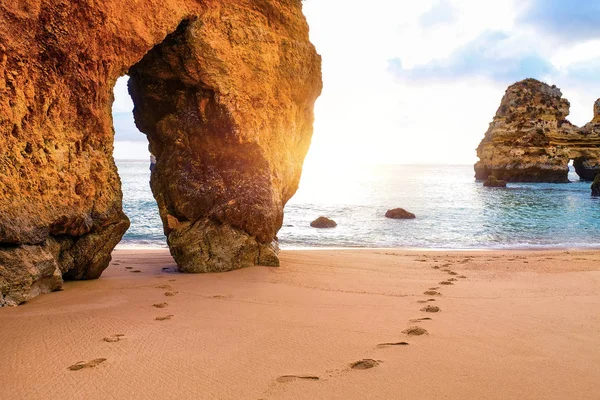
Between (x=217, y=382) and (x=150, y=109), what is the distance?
584 cm

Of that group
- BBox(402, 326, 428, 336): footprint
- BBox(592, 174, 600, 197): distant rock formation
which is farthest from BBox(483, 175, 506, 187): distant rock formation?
BBox(402, 326, 428, 336): footprint

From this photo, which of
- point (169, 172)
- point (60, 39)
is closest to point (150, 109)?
point (169, 172)

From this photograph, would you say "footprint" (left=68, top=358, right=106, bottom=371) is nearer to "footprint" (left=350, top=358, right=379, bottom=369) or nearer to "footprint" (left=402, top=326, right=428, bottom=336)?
"footprint" (left=350, top=358, right=379, bottom=369)

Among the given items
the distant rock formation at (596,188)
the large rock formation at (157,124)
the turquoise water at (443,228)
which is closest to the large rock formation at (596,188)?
the distant rock formation at (596,188)

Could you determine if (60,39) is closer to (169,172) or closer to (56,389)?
(169,172)

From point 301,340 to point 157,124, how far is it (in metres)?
5.12

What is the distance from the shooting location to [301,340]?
398 centimetres

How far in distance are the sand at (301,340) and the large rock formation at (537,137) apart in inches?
2081

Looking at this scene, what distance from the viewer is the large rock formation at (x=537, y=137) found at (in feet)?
177

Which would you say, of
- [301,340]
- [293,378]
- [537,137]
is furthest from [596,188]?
[293,378]

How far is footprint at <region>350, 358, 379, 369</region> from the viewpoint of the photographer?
134 inches

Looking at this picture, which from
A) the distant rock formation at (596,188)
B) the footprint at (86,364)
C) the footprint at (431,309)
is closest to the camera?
the footprint at (86,364)

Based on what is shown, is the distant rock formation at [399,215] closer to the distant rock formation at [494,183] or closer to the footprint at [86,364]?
the footprint at [86,364]

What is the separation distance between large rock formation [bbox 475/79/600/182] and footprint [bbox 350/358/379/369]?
56.6m
